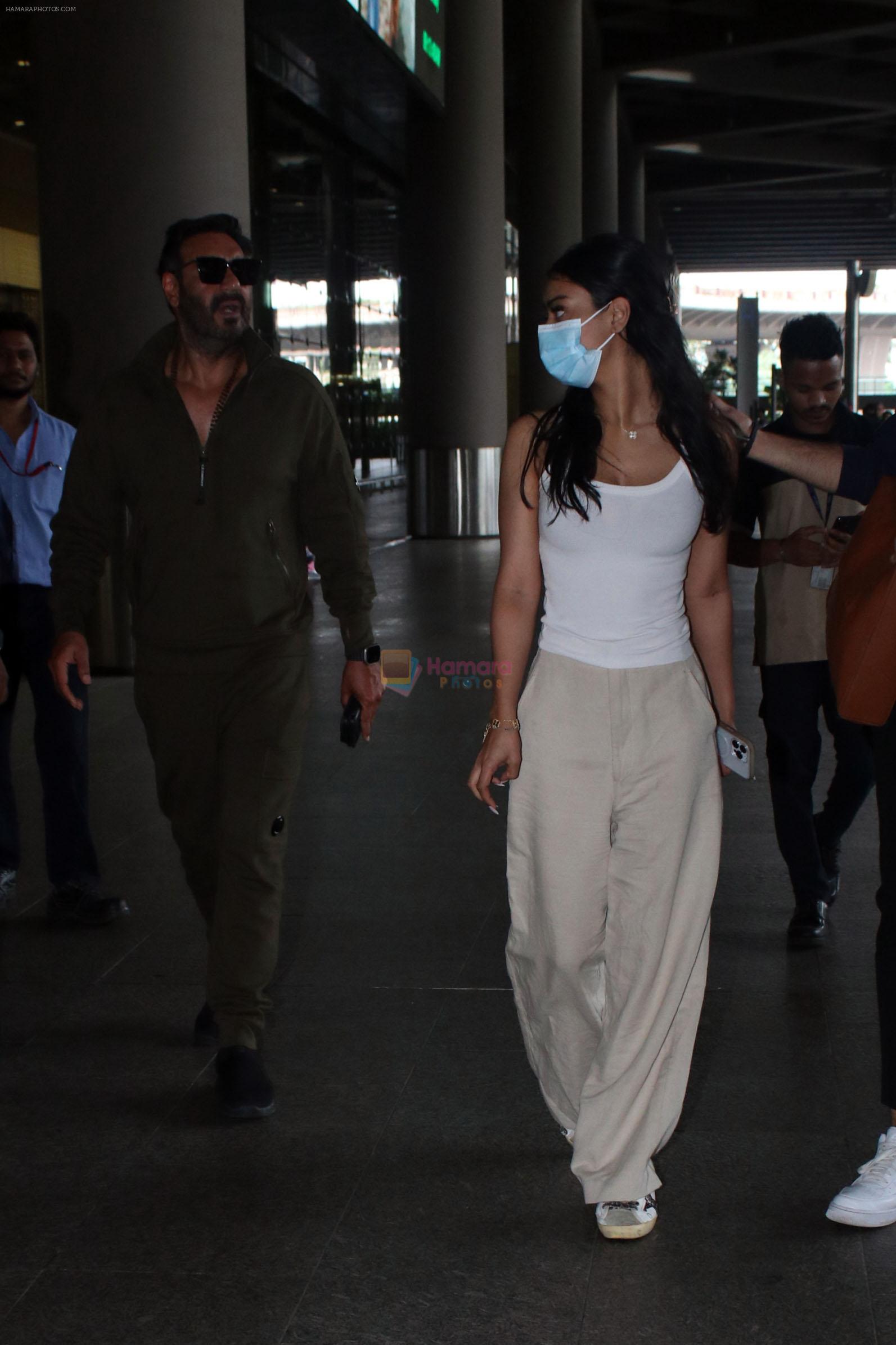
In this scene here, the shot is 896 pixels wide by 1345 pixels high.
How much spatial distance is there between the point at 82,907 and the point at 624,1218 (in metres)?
2.55

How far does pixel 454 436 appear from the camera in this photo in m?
20.1

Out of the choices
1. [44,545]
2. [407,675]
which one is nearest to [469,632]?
[407,675]

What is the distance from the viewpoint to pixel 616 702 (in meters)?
2.87

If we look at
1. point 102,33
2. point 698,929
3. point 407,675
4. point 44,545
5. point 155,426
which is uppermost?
point 102,33

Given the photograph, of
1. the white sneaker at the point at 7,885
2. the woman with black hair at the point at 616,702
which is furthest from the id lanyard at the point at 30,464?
the woman with black hair at the point at 616,702

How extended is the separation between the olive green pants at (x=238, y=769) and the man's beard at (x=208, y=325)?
697 mm

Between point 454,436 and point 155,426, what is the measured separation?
16728 millimetres

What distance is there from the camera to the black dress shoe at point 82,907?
4902 millimetres

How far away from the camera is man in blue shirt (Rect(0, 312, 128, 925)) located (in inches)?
197

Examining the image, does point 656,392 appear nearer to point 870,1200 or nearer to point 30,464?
point 870,1200

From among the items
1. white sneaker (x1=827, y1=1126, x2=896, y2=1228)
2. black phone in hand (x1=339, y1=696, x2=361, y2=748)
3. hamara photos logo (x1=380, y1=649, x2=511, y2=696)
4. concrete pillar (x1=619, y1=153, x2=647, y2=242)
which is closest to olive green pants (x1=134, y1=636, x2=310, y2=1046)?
black phone in hand (x1=339, y1=696, x2=361, y2=748)

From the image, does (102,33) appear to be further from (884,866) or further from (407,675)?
(884,866)

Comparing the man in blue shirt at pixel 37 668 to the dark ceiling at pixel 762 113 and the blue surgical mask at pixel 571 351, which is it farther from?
the dark ceiling at pixel 762 113

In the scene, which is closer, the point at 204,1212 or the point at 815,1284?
the point at 815,1284
